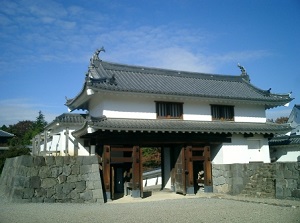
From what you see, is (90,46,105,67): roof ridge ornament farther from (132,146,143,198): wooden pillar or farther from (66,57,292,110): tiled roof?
(132,146,143,198): wooden pillar

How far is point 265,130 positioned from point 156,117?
726cm

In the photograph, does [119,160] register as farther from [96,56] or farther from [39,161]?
[96,56]

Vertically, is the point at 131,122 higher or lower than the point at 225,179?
higher

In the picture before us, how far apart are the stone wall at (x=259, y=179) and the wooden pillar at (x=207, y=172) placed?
46cm

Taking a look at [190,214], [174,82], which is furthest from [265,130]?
[190,214]

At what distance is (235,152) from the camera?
57.7 feet

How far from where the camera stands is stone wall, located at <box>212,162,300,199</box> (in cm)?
1263

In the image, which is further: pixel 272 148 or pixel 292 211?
pixel 272 148

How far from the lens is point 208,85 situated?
20.4 meters

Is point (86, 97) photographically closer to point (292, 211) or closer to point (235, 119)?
point (235, 119)

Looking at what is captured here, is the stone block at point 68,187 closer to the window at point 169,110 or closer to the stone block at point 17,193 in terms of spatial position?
the stone block at point 17,193

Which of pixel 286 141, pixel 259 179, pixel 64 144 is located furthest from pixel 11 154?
pixel 286 141

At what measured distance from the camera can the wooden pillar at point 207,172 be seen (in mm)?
16453

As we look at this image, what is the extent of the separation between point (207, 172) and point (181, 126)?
3.41 meters
